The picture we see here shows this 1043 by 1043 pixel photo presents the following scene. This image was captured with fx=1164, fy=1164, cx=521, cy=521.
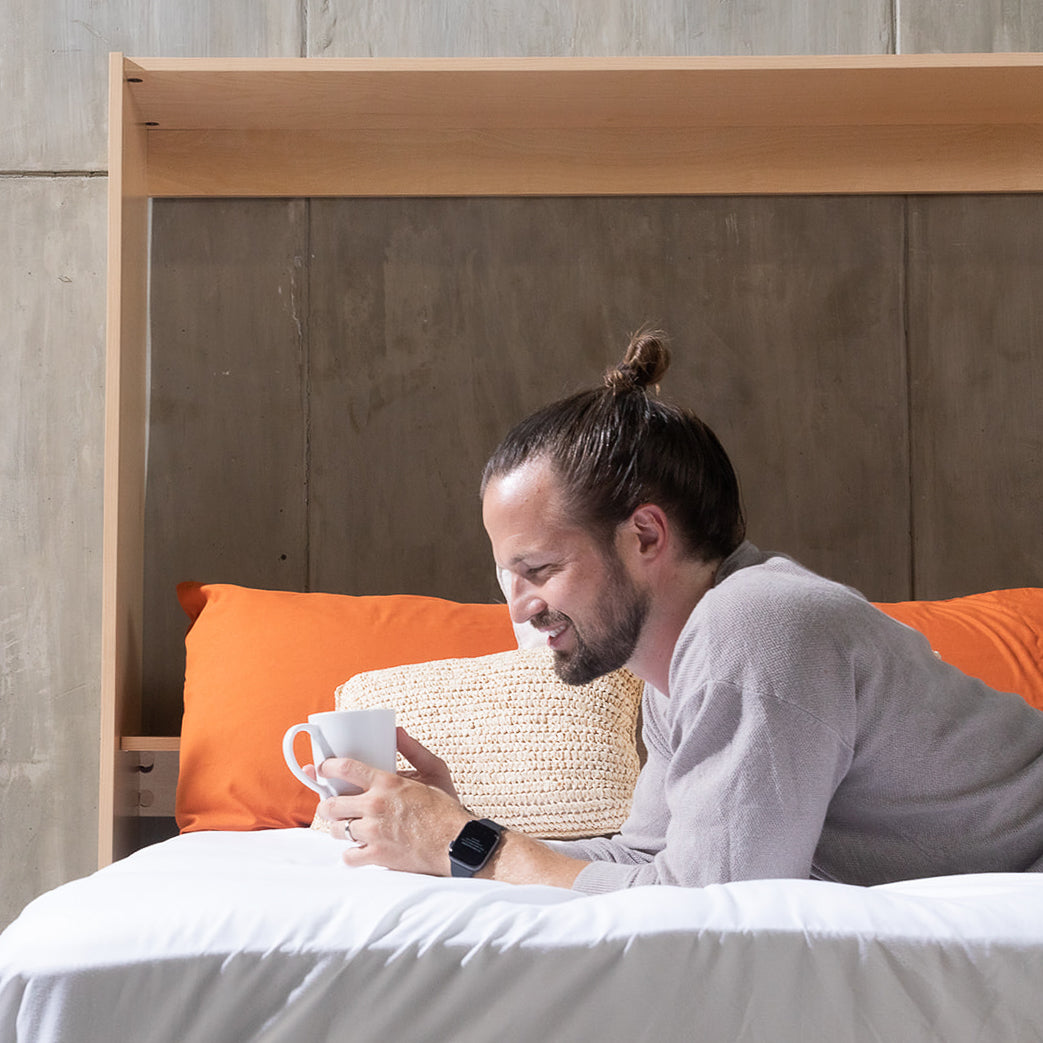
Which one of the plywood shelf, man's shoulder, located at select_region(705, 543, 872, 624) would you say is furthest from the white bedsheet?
the plywood shelf

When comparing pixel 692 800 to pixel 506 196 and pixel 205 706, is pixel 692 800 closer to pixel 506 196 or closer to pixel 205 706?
pixel 205 706

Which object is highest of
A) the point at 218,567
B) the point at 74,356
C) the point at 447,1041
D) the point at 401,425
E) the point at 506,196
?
the point at 506,196

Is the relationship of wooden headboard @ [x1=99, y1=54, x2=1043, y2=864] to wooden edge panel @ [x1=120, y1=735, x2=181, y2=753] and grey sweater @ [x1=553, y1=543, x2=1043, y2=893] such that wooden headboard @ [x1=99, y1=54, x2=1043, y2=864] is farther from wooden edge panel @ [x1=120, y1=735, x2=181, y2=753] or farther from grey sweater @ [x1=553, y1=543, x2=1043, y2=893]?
grey sweater @ [x1=553, y1=543, x2=1043, y2=893]

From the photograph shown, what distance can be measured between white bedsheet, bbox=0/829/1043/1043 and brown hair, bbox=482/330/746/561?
1.61 ft

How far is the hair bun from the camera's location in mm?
1282

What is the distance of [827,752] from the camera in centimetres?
96

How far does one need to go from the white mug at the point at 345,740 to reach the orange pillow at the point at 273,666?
20.7 inches

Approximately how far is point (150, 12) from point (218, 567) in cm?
113

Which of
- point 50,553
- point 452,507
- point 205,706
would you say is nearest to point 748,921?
point 205,706

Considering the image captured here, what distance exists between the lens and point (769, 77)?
208 centimetres

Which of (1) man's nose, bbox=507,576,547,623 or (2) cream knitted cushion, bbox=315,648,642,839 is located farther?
(2) cream knitted cushion, bbox=315,648,642,839

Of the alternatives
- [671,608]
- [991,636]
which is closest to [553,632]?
[671,608]

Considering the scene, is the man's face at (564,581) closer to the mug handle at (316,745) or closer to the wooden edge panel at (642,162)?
the mug handle at (316,745)

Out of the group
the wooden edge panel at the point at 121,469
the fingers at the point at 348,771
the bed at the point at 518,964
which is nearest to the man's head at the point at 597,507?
the fingers at the point at 348,771
